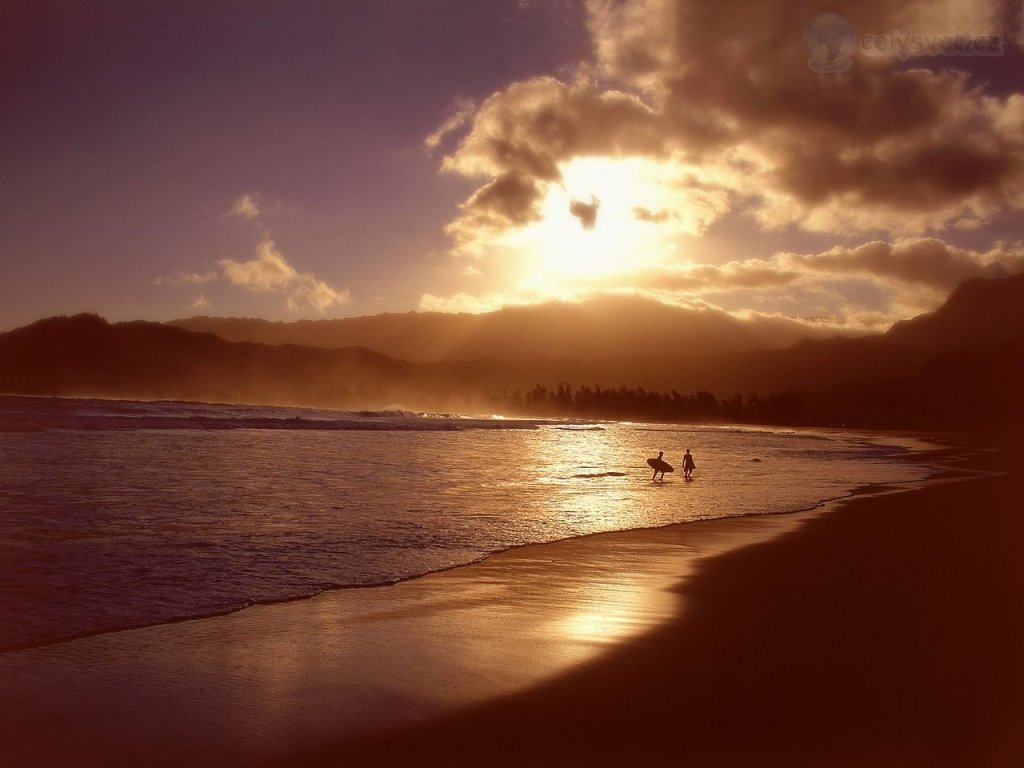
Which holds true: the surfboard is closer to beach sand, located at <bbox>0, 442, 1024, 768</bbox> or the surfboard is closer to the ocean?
the ocean

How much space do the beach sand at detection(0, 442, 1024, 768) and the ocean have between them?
95 centimetres

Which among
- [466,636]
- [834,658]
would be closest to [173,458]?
[466,636]

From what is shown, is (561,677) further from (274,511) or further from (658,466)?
(658,466)

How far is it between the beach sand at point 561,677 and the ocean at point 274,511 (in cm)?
95

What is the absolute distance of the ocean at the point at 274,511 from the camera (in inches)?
324

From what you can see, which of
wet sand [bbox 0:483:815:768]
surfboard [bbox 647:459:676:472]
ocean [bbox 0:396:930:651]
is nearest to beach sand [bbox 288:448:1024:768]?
wet sand [bbox 0:483:815:768]

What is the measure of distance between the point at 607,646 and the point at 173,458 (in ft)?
64.3

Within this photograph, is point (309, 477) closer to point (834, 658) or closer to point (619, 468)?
point (619, 468)

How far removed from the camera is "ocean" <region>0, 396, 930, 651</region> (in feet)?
27.0

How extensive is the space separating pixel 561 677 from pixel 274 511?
9000 millimetres

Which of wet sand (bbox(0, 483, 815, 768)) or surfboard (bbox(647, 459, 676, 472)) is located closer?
wet sand (bbox(0, 483, 815, 768))

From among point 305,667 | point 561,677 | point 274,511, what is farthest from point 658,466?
point 305,667

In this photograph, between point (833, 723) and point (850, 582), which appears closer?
point (833, 723)

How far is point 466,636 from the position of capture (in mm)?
6922
